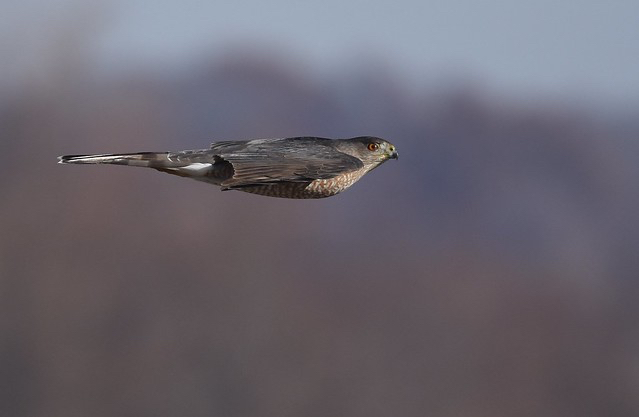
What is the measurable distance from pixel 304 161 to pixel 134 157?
1592 millimetres

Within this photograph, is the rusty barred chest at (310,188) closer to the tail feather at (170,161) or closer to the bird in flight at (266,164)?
the bird in flight at (266,164)

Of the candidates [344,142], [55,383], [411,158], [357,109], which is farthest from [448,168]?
[344,142]

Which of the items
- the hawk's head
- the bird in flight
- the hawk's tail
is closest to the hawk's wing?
the bird in flight

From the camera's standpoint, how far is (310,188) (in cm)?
1418

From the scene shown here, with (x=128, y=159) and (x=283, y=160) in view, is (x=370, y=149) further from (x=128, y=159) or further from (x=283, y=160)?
(x=128, y=159)

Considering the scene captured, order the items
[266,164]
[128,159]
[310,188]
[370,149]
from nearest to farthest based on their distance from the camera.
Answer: [266,164] → [128,159] → [310,188] → [370,149]

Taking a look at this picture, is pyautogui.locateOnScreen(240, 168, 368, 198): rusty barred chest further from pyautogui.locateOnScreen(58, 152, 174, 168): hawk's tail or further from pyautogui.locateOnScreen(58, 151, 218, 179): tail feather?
pyautogui.locateOnScreen(58, 152, 174, 168): hawk's tail

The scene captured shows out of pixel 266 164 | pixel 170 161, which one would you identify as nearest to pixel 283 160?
pixel 266 164

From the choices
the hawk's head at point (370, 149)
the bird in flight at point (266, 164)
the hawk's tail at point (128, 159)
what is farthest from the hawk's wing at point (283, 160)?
the hawk's tail at point (128, 159)

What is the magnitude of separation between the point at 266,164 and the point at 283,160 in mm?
282

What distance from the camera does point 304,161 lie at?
1416 centimetres

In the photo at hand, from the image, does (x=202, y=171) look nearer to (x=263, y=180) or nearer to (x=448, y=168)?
(x=263, y=180)

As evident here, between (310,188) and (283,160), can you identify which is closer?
(283,160)

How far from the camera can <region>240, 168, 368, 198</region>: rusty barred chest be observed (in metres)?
13.9
